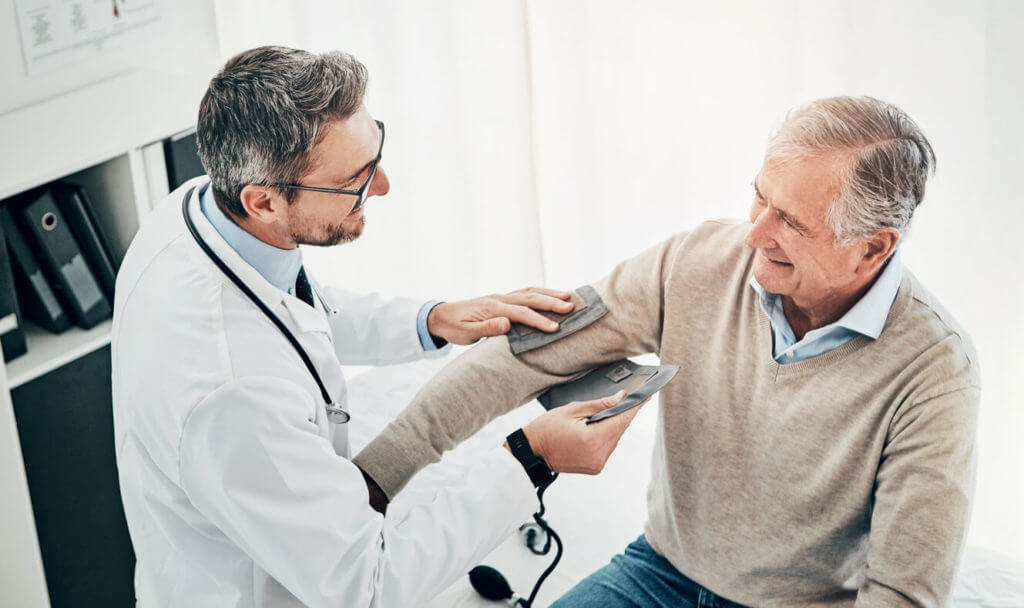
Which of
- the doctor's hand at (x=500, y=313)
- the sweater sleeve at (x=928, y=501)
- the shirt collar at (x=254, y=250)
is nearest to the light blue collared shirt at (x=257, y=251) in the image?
the shirt collar at (x=254, y=250)

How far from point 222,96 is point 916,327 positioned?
98cm

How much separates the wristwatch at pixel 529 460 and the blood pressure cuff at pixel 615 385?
98 mm

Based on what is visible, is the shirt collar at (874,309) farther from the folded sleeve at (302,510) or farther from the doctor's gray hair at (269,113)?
the doctor's gray hair at (269,113)

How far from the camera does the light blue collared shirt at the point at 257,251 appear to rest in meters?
1.39

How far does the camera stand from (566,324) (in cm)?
154

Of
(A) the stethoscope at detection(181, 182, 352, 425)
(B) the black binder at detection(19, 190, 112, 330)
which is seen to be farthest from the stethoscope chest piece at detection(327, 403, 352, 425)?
(B) the black binder at detection(19, 190, 112, 330)

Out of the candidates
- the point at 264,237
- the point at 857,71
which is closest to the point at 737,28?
the point at 857,71

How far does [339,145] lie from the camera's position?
1.34 m

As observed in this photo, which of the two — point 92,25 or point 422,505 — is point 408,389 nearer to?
point 422,505

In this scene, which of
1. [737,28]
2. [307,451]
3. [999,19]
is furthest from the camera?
[737,28]

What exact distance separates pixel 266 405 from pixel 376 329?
23.0 inches

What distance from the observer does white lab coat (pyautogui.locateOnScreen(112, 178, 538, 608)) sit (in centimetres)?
122

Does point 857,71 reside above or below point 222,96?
below

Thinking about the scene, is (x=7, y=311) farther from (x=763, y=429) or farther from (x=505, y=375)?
(x=763, y=429)
